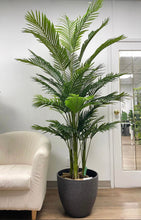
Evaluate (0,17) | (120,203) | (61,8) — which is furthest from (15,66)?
(120,203)

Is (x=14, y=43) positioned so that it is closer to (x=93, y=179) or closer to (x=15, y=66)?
(x=15, y=66)

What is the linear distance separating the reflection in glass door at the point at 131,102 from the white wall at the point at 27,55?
0.25m

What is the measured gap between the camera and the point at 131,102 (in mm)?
2234

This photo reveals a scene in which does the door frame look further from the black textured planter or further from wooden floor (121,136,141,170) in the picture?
the black textured planter

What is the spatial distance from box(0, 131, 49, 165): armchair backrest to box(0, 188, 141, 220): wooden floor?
1.70ft

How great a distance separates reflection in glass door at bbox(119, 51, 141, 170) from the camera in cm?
219

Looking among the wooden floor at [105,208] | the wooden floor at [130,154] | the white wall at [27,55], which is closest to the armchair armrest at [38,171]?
the wooden floor at [105,208]

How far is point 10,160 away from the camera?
1.81m

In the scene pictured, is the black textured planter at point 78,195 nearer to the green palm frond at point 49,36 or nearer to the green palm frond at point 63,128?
the green palm frond at point 63,128

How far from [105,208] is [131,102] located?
142cm

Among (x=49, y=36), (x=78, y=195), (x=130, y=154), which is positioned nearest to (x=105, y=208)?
(x=78, y=195)

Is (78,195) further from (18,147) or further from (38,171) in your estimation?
(18,147)

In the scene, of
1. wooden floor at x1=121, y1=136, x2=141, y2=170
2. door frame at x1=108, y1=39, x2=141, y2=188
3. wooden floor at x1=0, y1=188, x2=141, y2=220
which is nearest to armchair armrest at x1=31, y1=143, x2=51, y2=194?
wooden floor at x1=0, y1=188, x2=141, y2=220

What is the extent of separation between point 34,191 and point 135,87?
188 centimetres
